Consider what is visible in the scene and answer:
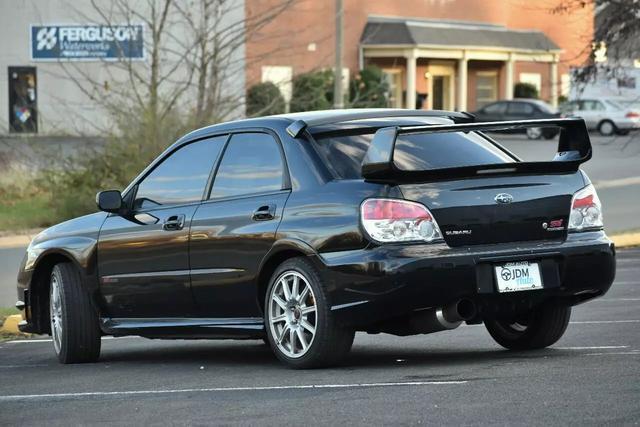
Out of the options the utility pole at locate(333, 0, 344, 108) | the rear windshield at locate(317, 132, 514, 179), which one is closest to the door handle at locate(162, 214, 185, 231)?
the rear windshield at locate(317, 132, 514, 179)

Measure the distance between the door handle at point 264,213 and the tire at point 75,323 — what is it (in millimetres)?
1932

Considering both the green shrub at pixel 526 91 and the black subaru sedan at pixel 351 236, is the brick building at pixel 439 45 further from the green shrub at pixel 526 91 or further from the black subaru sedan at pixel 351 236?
the black subaru sedan at pixel 351 236

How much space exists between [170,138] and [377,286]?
17.1 m

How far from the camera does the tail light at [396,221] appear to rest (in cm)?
811

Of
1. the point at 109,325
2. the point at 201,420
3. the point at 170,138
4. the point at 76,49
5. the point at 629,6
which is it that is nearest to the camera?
the point at 201,420

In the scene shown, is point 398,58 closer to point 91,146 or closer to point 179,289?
point 91,146

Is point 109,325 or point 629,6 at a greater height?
point 629,6

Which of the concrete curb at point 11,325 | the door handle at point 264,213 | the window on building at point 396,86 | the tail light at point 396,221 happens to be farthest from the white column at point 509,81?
the tail light at point 396,221

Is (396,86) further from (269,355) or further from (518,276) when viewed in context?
(518,276)

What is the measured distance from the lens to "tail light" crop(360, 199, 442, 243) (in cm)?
811

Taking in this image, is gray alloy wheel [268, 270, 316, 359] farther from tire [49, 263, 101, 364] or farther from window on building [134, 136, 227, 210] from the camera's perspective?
tire [49, 263, 101, 364]

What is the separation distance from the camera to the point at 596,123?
197 ft

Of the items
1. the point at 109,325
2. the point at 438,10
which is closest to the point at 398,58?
the point at 438,10

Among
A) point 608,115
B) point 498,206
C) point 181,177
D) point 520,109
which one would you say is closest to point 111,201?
point 181,177
